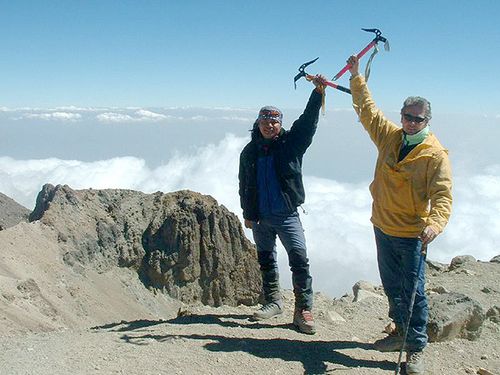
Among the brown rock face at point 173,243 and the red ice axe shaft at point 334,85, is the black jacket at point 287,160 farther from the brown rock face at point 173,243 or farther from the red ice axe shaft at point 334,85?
the brown rock face at point 173,243

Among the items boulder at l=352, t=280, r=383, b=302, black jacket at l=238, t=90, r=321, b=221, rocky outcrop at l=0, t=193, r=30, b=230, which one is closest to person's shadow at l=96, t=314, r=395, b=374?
black jacket at l=238, t=90, r=321, b=221

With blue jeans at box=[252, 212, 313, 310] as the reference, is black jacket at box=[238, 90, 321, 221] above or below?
above

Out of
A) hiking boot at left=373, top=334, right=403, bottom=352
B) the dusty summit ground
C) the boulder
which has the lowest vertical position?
the boulder

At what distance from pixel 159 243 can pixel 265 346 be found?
30.8 ft

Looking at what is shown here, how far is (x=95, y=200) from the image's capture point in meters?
15.3

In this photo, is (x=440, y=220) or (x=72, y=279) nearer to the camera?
(x=440, y=220)

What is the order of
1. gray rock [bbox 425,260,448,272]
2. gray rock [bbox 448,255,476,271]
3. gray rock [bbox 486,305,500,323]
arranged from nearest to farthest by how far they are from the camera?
gray rock [bbox 486,305,500,323]
gray rock [bbox 448,255,476,271]
gray rock [bbox 425,260,448,272]

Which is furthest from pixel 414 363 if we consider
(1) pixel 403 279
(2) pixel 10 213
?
(2) pixel 10 213

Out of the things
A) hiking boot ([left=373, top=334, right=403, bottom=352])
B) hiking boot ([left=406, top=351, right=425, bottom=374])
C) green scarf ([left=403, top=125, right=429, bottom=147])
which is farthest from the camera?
hiking boot ([left=373, top=334, right=403, bottom=352])

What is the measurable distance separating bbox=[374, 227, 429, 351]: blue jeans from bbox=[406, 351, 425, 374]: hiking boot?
6 cm

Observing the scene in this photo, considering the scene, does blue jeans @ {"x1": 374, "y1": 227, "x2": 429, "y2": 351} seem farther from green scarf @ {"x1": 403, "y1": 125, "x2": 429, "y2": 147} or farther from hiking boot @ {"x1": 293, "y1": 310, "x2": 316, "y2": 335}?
hiking boot @ {"x1": 293, "y1": 310, "x2": 316, "y2": 335}

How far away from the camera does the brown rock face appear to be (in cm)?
1457

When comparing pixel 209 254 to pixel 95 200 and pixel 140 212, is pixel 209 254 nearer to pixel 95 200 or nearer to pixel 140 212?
pixel 140 212

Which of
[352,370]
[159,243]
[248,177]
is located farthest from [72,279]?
[352,370]
